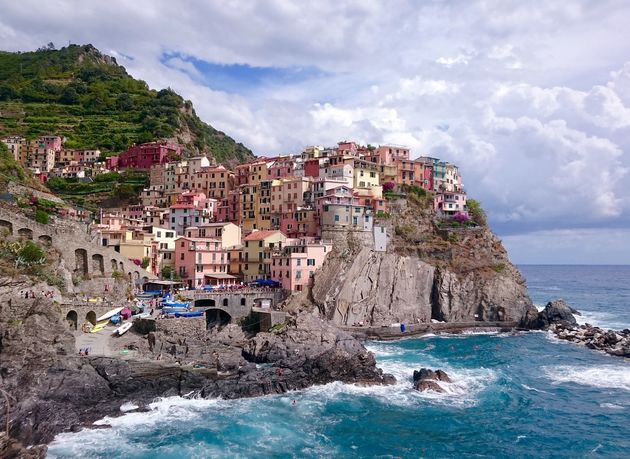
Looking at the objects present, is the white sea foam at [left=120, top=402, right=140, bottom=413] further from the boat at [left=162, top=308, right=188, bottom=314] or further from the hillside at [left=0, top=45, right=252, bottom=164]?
the hillside at [left=0, top=45, right=252, bottom=164]

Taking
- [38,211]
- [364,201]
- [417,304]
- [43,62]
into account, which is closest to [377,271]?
[417,304]

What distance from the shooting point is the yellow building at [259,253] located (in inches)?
2653

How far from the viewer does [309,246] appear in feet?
214

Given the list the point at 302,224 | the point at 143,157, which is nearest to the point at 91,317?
the point at 302,224

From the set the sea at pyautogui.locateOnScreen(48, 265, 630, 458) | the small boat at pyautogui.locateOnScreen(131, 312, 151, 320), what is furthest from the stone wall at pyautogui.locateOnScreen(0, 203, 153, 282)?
the sea at pyautogui.locateOnScreen(48, 265, 630, 458)

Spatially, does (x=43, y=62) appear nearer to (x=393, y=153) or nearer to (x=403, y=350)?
(x=393, y=153)

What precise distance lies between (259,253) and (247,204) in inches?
588

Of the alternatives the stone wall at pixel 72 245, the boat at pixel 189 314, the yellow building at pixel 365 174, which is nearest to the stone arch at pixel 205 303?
the boat at pixel 189 314

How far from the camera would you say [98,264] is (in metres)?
57.1

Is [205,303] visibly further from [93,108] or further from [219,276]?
[93,108]

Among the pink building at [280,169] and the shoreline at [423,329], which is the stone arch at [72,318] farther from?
the pink building at [280,169]

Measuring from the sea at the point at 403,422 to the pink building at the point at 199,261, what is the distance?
2710cm

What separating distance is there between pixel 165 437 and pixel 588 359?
44458 mm

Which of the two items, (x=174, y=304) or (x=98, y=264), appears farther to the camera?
(x=98, y=264)
